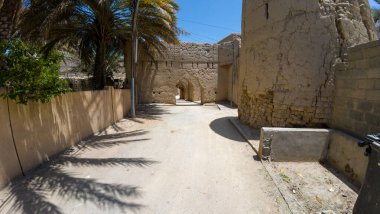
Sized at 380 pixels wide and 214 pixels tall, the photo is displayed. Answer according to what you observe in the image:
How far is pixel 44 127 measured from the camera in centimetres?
462

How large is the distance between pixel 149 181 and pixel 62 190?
1.40m

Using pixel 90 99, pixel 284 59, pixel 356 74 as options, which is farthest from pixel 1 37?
pixel 356 74

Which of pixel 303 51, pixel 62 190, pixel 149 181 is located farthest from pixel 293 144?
pixel 62 190

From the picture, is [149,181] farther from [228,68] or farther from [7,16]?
[228,68]

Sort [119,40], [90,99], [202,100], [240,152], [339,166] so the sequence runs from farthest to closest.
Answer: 1. [202,100]
2. [119,40]
3. [90,99]
4. [240,152]
5. [339,166]

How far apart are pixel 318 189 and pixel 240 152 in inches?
Answer: 78.6

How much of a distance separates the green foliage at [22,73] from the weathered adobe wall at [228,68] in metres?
12.0

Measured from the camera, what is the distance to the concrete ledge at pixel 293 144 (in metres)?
5.00

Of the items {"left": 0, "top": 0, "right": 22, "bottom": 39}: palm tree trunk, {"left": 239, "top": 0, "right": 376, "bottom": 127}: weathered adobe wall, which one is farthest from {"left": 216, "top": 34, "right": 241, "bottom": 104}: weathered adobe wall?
{"left": 0, "top": 0, "right": 22, "bottom": 39}: palm tree trunk

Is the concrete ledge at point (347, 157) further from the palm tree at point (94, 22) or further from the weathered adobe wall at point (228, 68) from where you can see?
the weathered adobe wall at point (228, 68)

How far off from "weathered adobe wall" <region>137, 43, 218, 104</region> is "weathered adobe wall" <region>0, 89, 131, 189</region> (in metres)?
7.63

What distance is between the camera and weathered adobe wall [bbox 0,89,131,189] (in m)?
3.67

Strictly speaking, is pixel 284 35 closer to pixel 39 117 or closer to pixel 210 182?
pixel 210 182

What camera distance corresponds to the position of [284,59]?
6.21 meters
